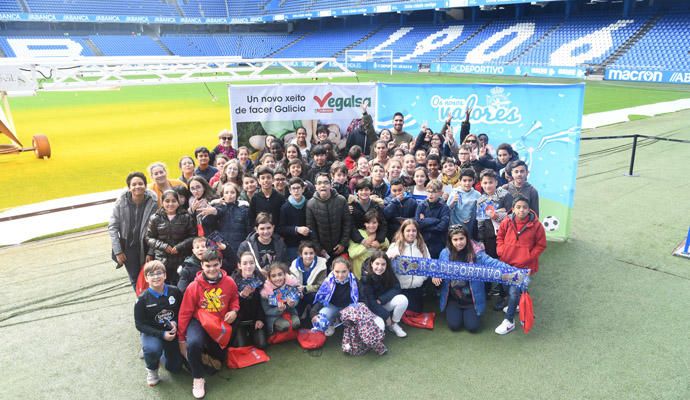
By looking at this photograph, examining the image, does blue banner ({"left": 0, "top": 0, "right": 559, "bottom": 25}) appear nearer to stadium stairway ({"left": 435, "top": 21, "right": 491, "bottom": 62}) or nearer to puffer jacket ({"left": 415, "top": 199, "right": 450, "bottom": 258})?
stadium stairway ({"left": 435, "top": 21, "right": 491, "bottom": 62})

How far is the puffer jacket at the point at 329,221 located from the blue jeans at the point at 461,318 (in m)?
1.39

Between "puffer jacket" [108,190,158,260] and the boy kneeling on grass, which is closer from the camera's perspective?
the boy kneeling on grass

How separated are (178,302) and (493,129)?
5739 mm

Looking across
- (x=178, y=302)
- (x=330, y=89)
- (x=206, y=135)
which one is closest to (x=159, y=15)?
(x=206, y=135)

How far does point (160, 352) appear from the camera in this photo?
4.32 metres

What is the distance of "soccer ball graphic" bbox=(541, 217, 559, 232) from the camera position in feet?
24.2

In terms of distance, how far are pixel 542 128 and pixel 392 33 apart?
160 ft

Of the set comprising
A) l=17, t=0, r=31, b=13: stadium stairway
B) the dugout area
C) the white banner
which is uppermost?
l=17, t=0, r=31, b=13: stadium stairway

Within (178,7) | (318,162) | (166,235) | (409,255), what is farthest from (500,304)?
(178,7)

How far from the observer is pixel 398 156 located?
7.35 meters

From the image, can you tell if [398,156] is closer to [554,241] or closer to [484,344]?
[554,241]

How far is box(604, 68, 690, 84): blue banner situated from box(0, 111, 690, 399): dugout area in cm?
2626

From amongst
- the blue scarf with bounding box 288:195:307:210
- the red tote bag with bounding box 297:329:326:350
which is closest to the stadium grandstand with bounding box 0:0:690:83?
the blue scarf with bounding box 288:195:307:210

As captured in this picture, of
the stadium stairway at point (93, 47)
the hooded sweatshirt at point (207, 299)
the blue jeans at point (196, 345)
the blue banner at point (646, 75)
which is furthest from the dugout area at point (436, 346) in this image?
the stadium stairway at point (93, 47)
